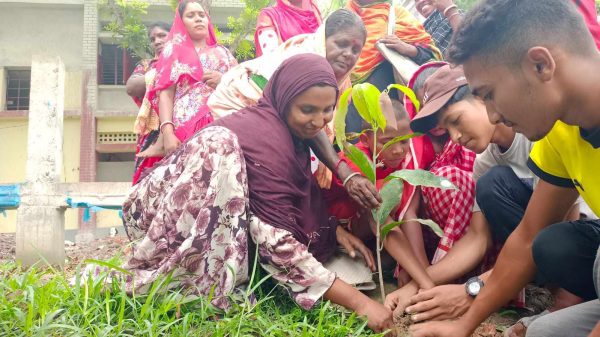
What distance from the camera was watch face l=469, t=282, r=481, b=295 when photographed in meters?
2.32

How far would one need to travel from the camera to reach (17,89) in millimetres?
13133

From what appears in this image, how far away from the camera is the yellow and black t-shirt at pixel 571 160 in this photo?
172 centimetres

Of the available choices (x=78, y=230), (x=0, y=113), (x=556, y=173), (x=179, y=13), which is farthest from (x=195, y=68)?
(x=0, y=113)

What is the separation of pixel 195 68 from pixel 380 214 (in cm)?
199

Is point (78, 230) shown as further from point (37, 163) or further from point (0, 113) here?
point (37, 163)

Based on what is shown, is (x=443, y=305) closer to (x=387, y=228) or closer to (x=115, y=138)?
(x=387, y=228)

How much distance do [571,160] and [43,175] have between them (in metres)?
4.79

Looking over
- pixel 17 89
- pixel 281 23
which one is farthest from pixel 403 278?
pixel 17 89

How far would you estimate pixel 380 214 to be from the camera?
8.04 ft

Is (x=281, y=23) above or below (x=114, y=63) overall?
above

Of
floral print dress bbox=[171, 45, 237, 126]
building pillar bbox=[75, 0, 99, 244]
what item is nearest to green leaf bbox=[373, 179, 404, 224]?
floral print dress bbox=[171, 45, 237, 126]

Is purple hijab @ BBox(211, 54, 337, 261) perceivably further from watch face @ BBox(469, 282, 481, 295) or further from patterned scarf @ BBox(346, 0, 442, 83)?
patterned scarf @ BBox(346, 0, 442, 83)

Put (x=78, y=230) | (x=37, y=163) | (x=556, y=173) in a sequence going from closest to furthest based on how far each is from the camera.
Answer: (x=556, y=173)
(x=37, y=163)
(x=78, y=230)

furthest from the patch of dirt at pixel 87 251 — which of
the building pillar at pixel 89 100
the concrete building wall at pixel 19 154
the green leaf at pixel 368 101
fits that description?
the concrete building wall at pixel 19 154
